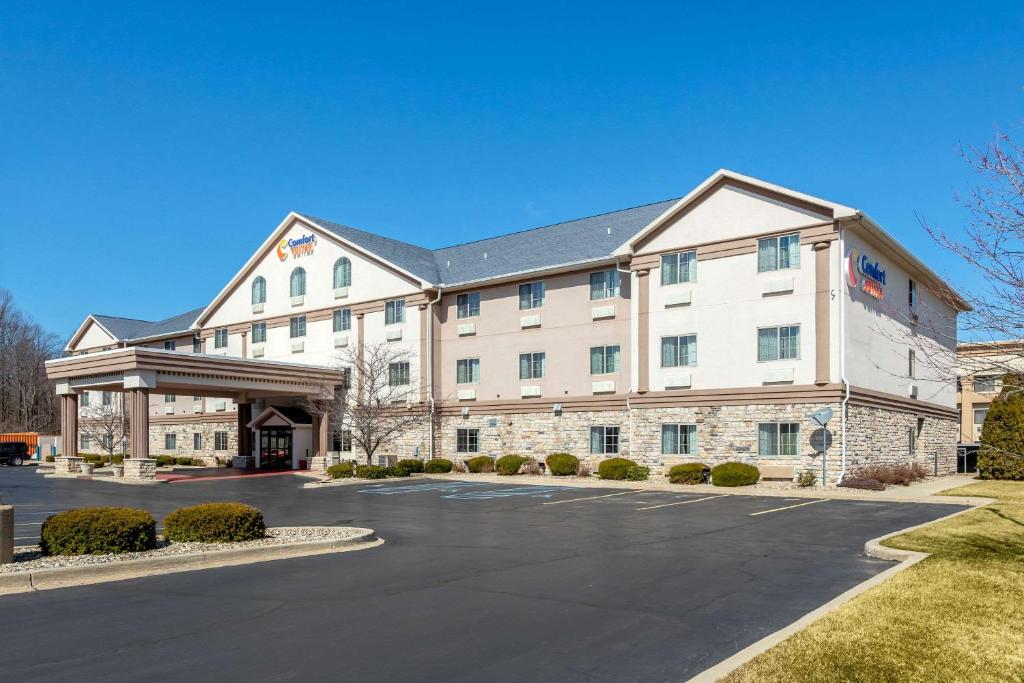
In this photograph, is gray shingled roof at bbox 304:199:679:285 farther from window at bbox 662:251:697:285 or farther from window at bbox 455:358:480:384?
window at bbox 455:358:480:384

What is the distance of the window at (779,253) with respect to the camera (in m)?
29.2

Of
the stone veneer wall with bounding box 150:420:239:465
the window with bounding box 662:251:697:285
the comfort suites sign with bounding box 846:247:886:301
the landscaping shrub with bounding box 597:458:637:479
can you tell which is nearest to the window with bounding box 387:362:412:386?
the landscaping shrub with bounding box 597:458:637:479

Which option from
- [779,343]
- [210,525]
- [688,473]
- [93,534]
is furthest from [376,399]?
[93,534]

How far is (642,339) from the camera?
107ft

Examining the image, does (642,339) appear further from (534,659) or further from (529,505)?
(534,659)

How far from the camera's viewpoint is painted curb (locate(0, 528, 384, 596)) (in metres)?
10.7

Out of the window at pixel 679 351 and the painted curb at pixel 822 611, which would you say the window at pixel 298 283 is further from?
the painted curb at pixel 822 611

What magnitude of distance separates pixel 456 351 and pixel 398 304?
3848mm

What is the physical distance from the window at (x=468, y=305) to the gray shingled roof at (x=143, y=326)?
21.8 meters

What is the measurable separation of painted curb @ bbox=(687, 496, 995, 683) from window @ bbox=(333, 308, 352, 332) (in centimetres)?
3137

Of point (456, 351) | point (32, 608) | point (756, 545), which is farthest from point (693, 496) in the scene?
point (32, 608)

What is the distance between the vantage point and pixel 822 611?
866 cm

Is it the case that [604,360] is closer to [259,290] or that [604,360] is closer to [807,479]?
[807,479]

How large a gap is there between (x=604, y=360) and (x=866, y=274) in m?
10.4
